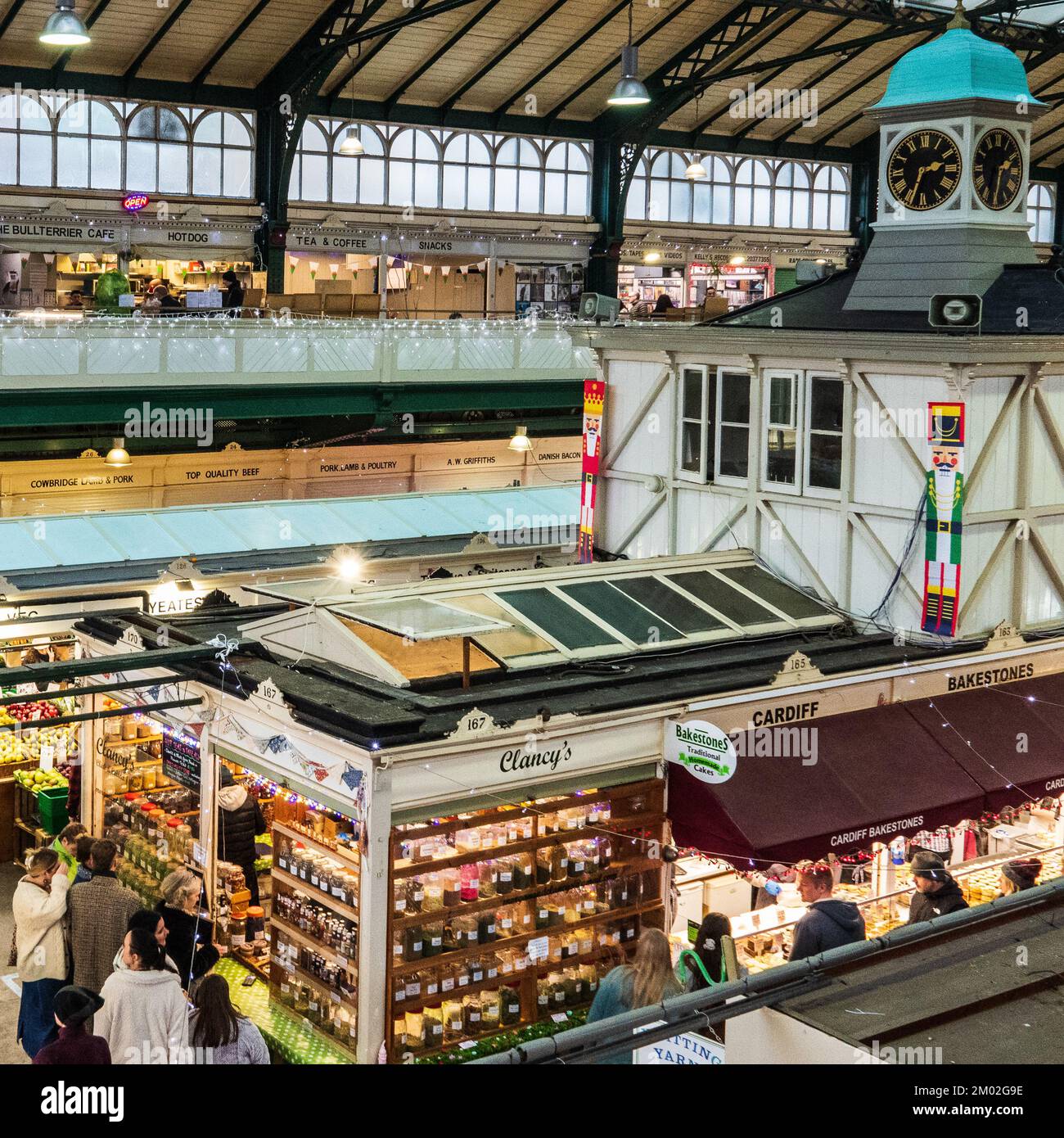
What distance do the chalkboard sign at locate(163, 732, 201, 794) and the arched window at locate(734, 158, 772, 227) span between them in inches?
1245

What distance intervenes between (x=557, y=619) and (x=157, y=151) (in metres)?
22.2

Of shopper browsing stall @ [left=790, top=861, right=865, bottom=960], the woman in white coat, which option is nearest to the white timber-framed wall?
shopper browsing stall @ [left=790, top=861, right=865, bottom=960]

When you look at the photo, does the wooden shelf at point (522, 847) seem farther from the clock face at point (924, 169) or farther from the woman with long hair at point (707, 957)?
the clock face at point (924, 169)

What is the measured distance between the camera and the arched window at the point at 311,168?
32.7 metres

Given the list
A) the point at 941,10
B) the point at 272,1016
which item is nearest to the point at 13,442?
the point at 272,1016

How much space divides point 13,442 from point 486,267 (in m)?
15.6

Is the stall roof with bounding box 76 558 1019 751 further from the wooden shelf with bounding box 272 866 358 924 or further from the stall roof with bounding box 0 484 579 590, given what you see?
the stall roof with bounding box 0 484 579 590

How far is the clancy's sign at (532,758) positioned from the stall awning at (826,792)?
100 centimetres

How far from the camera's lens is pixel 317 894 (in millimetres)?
9859

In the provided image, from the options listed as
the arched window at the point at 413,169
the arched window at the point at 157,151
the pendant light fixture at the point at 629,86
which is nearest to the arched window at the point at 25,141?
the arched window at the point at 157,151

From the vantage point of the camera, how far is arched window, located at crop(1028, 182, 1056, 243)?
45.8 metres

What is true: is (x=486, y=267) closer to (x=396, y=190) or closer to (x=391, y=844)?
(x=396, y=190)

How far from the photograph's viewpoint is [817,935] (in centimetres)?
907

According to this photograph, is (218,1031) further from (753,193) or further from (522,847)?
(753,193)
